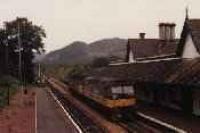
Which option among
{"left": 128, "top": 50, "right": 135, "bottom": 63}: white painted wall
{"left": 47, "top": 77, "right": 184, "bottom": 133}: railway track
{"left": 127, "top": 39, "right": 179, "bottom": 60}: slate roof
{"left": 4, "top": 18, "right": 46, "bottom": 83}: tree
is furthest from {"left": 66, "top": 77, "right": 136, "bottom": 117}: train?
{"left": 4, "top": 18, "right": 46, "bottom": 83}: tree

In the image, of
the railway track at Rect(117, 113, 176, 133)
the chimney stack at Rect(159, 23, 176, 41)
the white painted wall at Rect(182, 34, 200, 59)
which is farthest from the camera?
the chimney stack at Rect(159, 23, 176, 41)

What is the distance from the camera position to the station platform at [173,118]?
25469 mm

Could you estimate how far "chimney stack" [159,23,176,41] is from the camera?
5197 centimetres

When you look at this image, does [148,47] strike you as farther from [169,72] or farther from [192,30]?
[169,72]

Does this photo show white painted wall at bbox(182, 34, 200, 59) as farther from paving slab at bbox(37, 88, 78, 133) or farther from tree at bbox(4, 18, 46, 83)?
tree at bbox(4, 18, 46, 83)

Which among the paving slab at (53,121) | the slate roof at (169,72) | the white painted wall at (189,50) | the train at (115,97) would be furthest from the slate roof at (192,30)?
the paving slab at (53,121)

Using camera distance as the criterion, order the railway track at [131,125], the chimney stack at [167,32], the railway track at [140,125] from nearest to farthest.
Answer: the railway track at [140,125] → the railway track at [131,125] → the chimney stack at [167,32]

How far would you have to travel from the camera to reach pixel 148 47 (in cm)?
5144

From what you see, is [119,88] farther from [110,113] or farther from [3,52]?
[3,52]

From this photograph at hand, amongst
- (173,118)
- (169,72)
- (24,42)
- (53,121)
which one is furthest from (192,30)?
(24,42)

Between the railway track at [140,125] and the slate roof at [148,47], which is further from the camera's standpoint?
the slate roof at [148,47]

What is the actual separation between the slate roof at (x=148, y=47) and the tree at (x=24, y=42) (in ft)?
114

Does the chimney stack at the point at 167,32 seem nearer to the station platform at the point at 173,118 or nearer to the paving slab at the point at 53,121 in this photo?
the paving slab at the point at 53,121

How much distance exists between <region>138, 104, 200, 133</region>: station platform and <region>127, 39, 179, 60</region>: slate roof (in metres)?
13.0
